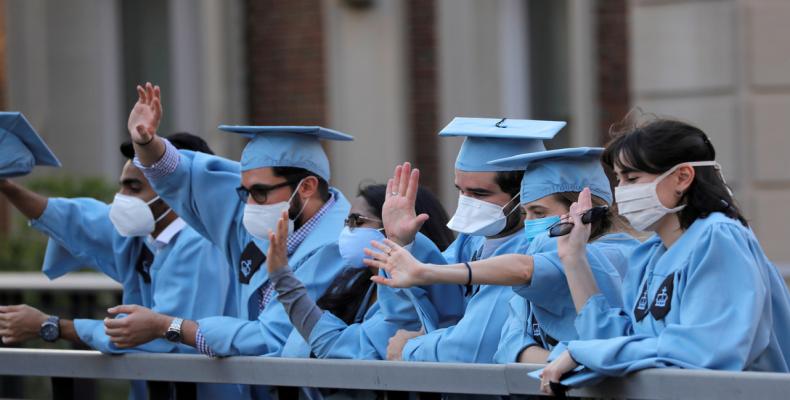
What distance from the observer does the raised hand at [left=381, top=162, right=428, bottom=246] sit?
14.8 feet

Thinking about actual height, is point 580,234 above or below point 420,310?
above

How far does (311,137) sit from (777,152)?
3842 millimetres

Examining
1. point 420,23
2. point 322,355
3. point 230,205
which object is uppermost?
point 420,23

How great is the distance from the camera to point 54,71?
12.5m

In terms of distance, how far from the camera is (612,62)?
991 centimetres

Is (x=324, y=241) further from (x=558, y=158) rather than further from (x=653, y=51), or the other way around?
(x=653, y=51)

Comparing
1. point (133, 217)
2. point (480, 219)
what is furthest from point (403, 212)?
point (133, 217)

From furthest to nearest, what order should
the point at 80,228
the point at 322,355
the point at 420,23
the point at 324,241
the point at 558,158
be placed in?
1. the point at 420,23
2. the point at 80,228
3. the point at 324,241
4. the point at 322,355
5. the point at 558,158

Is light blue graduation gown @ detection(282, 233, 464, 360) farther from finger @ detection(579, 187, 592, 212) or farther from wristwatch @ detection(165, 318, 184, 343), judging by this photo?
finger @ detection(579, 187, 592, 212)

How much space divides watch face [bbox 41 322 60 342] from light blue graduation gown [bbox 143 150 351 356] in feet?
2.12

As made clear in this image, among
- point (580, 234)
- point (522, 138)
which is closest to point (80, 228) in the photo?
point (522, 138)

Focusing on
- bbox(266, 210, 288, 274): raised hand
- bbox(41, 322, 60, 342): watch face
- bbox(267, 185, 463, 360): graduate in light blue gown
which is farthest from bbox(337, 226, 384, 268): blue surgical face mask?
bbox(41, 322, 60, 342): watch face

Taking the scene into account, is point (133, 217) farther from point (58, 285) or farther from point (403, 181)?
point (58, 285)

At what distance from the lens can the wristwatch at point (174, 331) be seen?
16.7 feet
